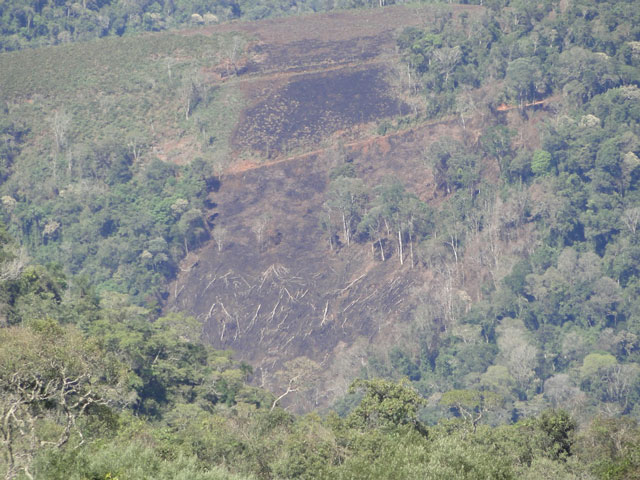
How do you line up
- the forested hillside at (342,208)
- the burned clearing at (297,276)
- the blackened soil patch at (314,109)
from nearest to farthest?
1. the forested hillside at (342,208)
2. the burned clearing at (297,276)
3. the blackened soil patch at (314,109)

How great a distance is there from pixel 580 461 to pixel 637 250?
43.8m

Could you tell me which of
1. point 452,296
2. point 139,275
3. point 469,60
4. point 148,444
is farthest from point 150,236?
point 148,444

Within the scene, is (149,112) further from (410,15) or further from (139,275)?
(410,15)

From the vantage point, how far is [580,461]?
46.2m

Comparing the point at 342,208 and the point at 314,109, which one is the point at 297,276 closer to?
the point at 342,208

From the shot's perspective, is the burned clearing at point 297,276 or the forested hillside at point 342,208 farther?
the burned clearing at point 297,276

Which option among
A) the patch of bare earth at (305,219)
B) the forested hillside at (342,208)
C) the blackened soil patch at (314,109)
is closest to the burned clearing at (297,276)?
the patch of bare earth at (305,219)

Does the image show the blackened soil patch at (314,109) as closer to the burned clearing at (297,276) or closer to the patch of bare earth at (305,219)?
the patch of bare earth at (305,219)

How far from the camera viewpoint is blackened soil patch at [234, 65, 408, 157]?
100m

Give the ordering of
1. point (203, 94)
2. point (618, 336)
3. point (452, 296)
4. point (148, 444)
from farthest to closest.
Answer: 1. point (203, 94)
2. point (452, 296)
3. point (618, 336)
4. point (148, 444)

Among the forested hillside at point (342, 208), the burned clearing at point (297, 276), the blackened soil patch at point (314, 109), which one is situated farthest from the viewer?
the blackened soil patch at point (314, 109)

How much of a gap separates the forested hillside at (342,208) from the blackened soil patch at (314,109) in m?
0.20

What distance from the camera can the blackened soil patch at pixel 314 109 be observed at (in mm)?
100125

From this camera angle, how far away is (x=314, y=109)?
337 feet
